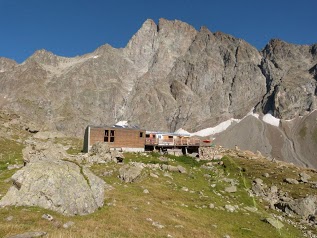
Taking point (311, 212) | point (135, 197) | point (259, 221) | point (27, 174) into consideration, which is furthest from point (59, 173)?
point (311, 212)

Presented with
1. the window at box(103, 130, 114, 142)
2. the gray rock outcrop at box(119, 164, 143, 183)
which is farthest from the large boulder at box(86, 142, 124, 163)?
the window at box(103, 130, 114, 142)

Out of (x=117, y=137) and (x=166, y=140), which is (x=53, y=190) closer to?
(x=117, y=137)

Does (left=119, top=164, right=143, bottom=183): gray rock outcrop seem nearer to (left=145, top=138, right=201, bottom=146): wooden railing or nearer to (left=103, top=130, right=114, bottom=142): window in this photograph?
(left=103, top=130, right=114, bottom=142): window

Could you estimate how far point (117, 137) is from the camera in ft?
268

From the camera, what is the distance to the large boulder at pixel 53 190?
2675 cm

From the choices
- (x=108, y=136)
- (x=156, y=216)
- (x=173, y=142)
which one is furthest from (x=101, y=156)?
(x=173, y=142)

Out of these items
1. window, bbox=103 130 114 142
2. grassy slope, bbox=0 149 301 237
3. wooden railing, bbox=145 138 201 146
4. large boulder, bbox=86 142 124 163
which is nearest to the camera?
grassy slope, bbox=0 149 301 237

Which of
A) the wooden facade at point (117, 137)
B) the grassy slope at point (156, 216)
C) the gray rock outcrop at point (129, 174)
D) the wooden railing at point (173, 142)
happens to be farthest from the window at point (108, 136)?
the gray rock outcrop at point (129, 174)

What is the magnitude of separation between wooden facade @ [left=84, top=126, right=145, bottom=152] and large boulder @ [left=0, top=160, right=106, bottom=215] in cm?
4874

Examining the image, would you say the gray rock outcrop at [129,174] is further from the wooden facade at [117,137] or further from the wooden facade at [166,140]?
the wooden facade at [166,140]

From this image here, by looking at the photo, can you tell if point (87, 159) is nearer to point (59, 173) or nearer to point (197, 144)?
point (59, 173)

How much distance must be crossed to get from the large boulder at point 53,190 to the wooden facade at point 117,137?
48.7 m

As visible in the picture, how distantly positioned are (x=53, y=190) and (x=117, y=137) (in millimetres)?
54271

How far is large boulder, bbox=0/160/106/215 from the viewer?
26.8 meters
